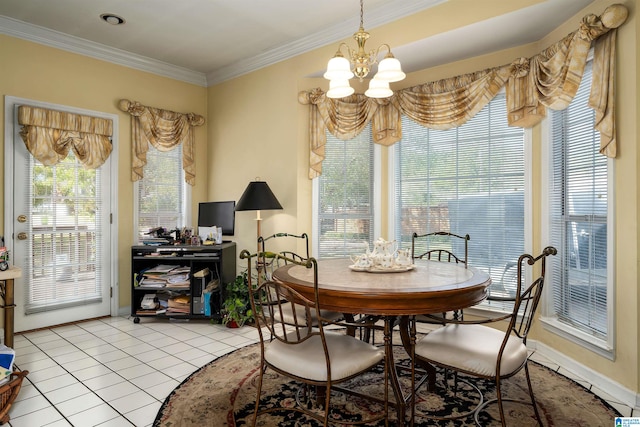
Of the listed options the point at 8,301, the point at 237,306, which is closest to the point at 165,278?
the point at 237,306

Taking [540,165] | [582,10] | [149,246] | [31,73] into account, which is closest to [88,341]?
[149,246]

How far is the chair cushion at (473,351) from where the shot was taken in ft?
6.32

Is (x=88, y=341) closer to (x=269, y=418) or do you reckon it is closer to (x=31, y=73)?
(x=269, y=418)

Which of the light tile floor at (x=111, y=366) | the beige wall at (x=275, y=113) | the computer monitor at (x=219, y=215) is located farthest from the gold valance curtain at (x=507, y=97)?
the light tile floor at (x=111, y=366)

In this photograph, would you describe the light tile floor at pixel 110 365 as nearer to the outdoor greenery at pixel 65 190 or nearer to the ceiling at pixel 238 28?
the outdoor greenery at pixel 65 190

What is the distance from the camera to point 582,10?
2.79 m

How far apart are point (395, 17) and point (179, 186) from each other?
3089 mm

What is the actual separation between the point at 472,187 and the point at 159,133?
3.44 m

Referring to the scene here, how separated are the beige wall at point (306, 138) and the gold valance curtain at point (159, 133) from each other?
0.28 meters

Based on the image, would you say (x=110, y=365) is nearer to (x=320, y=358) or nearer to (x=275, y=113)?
(x=320, y=358)

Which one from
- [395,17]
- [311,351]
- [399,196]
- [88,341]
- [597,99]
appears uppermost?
[395,17]

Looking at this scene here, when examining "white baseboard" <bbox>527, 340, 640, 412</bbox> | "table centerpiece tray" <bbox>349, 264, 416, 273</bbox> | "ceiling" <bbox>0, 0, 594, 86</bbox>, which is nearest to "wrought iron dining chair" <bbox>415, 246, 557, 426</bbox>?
"table centerpiece tray" <bbox>349, 264, 416, 273</bbox>

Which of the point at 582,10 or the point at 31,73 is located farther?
the point at 31,73

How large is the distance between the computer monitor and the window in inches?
10.9
